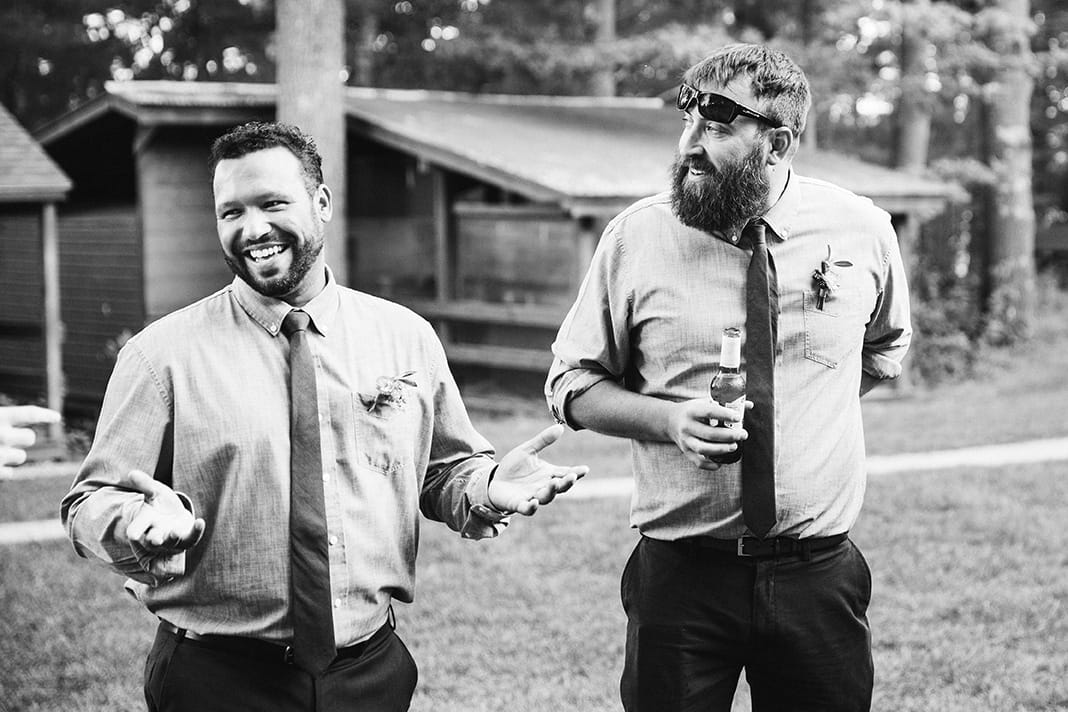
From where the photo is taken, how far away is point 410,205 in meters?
16.9

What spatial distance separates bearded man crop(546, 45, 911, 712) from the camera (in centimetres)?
341

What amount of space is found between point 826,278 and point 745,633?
977mm

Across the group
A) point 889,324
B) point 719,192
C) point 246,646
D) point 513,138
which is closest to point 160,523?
point 246,646

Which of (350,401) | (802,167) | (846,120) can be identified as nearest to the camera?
(350,401)

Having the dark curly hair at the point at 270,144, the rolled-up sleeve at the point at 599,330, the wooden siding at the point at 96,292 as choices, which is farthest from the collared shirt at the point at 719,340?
the wooden siding at the point at 96,292

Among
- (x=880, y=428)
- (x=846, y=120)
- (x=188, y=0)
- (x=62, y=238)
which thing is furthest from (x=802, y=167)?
(x=846, y=120)

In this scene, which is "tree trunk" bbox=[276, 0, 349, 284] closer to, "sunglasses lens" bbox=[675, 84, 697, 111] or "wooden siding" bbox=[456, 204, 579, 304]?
"wooden siding" bbox=[456, 204, 579, 304]

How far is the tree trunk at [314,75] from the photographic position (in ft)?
48.3

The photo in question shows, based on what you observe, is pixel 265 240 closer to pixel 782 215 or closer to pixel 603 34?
pixel 782 215

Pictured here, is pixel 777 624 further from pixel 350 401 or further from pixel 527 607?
pixel 527 607

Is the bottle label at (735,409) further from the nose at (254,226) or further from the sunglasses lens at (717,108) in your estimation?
the nose at (254,226)

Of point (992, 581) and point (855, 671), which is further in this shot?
point (992, 581)

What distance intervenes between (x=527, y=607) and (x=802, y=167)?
11.2 metres

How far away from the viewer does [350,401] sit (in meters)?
3.22
